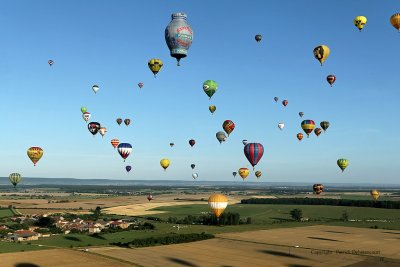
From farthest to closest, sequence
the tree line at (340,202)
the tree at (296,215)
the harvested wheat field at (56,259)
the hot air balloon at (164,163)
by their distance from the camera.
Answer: the tree line at (340,202), the tree at (296,215), the hot air balloon at (164,163), the harvested wheat field at (56,259)

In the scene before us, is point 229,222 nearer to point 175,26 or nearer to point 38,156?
point 38,156

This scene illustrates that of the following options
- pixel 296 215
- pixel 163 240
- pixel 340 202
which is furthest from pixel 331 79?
pixel 340 202

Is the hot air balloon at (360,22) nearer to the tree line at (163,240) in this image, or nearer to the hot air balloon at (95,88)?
the tree line at (163,240)

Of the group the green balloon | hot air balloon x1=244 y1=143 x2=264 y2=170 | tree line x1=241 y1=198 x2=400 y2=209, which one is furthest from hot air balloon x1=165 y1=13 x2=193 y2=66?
tree line x1=241 y1=198 x2=400 y2=209

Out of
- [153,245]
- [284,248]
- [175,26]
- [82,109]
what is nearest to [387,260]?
[284,248]

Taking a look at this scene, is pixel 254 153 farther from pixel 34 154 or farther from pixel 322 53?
pixel 34 154

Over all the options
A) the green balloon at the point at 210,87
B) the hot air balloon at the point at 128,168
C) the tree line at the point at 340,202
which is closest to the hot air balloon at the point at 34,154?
the hot air balloon at the point at 128,168
